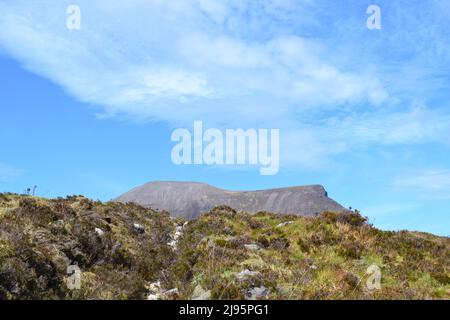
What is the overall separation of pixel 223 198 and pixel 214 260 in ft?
356

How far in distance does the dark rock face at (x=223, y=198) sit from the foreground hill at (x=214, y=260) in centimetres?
8639

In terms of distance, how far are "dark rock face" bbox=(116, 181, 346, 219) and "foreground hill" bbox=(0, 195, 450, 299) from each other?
86.4m

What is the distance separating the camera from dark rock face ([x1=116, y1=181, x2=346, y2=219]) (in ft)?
370

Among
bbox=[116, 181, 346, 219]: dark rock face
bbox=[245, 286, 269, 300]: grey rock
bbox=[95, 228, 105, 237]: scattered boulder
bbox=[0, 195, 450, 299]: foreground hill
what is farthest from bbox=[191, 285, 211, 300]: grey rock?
bbox=[116, 181, 346, 219]: dark rock face

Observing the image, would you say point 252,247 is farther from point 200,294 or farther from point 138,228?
point 138,228

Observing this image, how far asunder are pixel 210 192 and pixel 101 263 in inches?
4472

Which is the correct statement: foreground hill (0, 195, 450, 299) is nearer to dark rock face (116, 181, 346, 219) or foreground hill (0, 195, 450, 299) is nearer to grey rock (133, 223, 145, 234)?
grey rock (133, 223, 145, 234)

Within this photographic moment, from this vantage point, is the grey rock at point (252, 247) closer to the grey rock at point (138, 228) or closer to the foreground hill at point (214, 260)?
the foreground hill at point (214, 260)

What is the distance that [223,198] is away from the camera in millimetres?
122375

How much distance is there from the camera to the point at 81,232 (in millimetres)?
17703

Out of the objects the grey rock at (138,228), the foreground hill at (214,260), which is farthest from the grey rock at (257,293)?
the grey rock at (138,228)

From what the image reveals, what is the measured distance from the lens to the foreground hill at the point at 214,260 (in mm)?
11383
